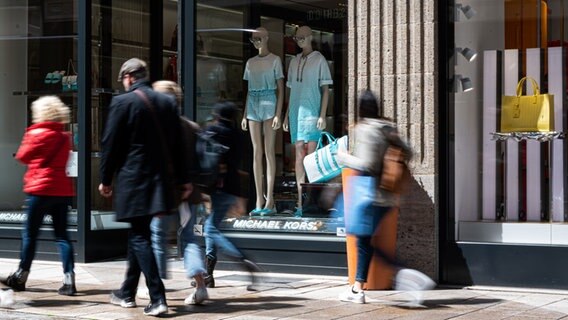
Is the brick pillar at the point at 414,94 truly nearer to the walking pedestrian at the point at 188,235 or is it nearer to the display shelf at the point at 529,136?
the display shelf at the point at 529,136

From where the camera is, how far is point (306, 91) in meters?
11.1

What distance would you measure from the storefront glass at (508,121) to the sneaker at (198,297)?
9.51ft

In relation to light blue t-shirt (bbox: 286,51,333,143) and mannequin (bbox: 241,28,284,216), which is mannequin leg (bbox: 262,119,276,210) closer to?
mannequin (bbox: 241,28,284,216)

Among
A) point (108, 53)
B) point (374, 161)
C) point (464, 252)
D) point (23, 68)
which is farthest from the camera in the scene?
point (23, 68)

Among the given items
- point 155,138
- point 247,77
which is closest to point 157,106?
point 155,138

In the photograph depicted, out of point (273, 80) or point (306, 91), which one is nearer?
point (306, 91)

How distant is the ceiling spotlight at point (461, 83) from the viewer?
10.1 meters

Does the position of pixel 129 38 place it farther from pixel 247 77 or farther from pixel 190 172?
pixel 190 172

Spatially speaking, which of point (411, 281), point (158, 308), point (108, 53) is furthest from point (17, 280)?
point (108, 53)

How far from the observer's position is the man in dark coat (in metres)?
7.80

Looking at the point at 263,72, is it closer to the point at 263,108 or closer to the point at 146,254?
the point at 263,108

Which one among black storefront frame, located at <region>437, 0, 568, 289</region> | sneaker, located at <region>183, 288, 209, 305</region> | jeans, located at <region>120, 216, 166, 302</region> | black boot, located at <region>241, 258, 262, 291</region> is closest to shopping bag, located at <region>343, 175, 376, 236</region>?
black boot, located at <region>241, 258, 262, 291</region>

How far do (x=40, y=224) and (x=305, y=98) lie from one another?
3.54 m

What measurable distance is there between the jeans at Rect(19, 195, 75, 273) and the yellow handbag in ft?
14.5
